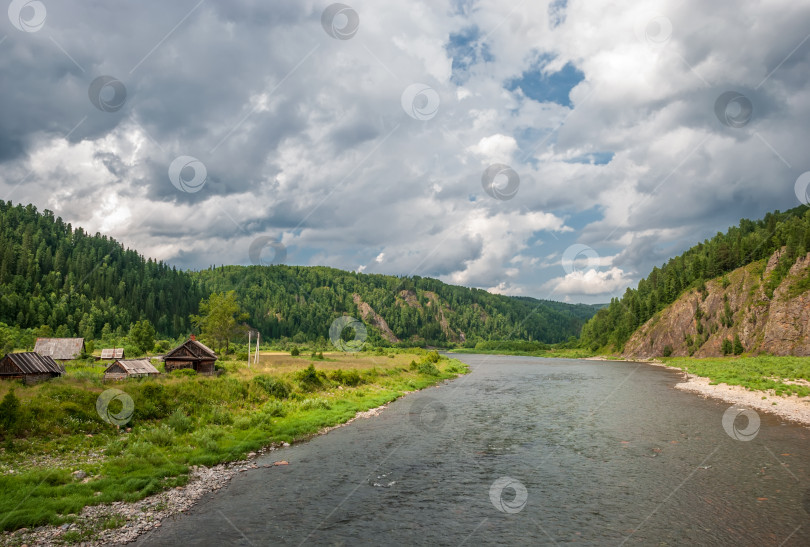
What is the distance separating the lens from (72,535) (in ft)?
50.8

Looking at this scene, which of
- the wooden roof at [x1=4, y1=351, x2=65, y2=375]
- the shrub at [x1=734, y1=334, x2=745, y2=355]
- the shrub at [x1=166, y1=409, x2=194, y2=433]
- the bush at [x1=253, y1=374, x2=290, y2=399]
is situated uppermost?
the shrub at [x1=734, y1=334, x2=745, y2=355]

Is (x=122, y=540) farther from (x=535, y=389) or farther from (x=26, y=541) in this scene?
(x=535, y=389)

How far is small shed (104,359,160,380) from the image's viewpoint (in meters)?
49.2

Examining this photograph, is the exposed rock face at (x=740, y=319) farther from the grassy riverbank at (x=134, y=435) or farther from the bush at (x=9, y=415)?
the bush at (x=9, y=415)

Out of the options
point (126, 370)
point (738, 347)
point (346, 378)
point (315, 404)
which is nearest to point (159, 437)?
point (315, 404)

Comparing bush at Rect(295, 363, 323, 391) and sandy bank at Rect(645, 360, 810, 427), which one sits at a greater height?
bush at Rect(295, 363, 323, 391)

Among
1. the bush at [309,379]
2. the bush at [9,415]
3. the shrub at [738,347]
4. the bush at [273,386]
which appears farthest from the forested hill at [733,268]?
the bush at [9,415]

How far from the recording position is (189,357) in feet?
210

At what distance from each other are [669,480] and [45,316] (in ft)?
604

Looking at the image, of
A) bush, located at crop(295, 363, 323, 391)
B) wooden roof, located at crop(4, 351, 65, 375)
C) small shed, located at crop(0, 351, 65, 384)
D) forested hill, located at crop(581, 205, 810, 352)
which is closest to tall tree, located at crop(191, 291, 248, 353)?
bush, located at crop(295, 363, 323, 391)

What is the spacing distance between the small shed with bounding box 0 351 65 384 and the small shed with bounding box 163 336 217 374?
1912cm

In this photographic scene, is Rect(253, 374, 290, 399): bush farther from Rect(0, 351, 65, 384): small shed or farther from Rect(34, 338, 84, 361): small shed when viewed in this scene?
Rect(34, 338, 84, 361): small shed

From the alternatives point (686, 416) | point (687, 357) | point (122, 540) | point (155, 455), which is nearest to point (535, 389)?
point (686, 416)

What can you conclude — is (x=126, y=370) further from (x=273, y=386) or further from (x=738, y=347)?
(x=738, y=347)
